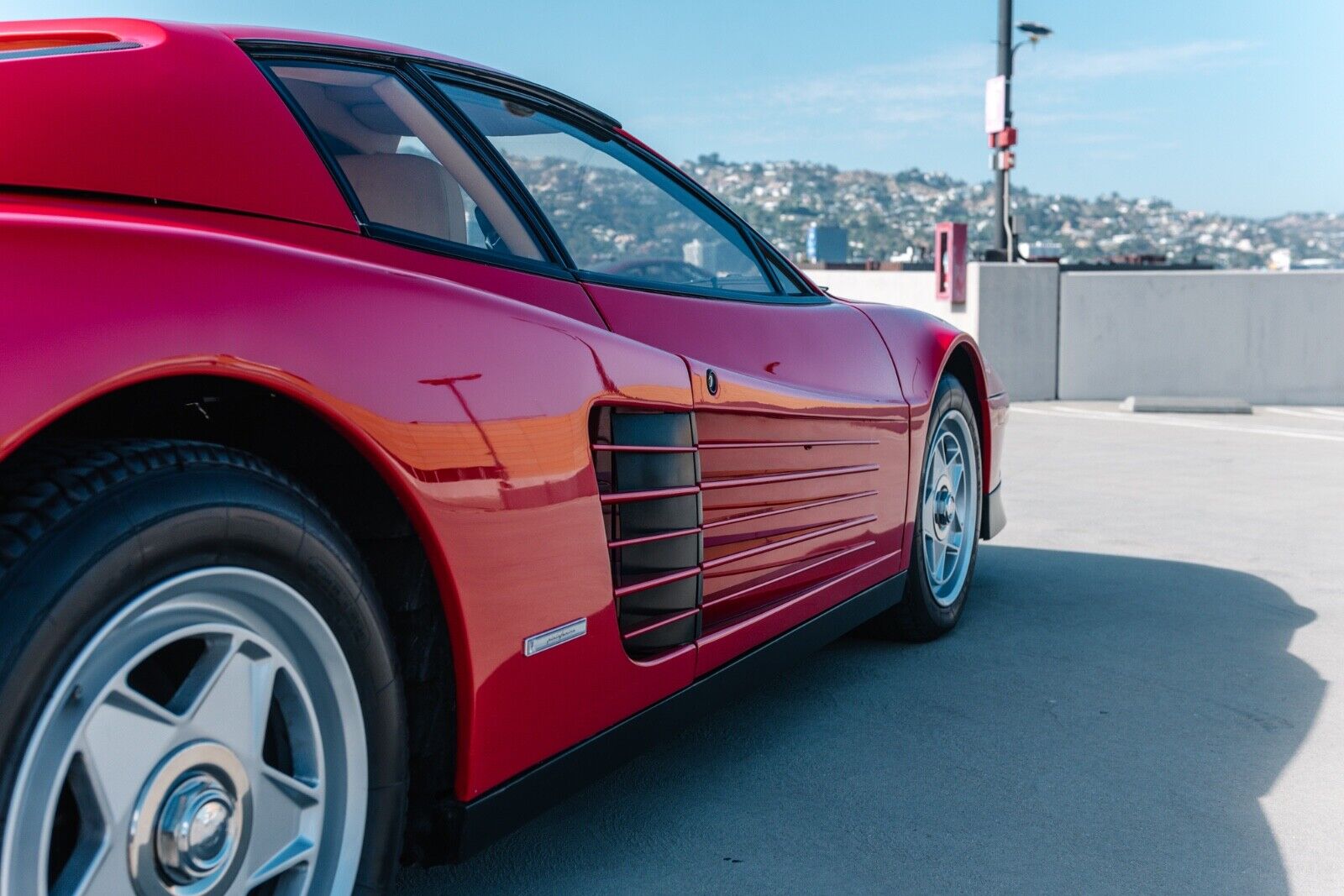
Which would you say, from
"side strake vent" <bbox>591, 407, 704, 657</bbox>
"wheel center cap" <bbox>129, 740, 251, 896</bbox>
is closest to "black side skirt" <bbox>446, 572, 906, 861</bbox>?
"side strake vent" <bbox>591, 407, 704, 657</bbox>

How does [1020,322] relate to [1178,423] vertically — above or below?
above

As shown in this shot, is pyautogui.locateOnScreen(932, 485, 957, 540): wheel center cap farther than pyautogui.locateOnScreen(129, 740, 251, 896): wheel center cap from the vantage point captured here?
Yes

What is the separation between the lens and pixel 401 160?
2.27 metres

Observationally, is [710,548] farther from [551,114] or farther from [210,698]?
[210,698]

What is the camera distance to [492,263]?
2.27 metres

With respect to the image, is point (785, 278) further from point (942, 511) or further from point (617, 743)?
point (617, 743)

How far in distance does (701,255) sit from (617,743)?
1.31m

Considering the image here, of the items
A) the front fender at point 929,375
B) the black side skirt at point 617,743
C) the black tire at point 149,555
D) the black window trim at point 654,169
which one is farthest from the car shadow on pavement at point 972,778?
the black window trim at point 654,169

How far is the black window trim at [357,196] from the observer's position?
6.68 ft

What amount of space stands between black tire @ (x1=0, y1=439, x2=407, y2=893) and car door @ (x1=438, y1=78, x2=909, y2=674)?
90cm

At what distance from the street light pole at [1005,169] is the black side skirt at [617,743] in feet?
38.3

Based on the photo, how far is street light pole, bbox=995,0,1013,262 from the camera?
1406 cm

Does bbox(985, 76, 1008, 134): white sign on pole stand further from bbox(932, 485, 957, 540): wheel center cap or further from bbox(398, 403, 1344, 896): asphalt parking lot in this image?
bbox(932, 485, 957, 540): wheel center cap

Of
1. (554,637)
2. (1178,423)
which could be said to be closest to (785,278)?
(554,637)
